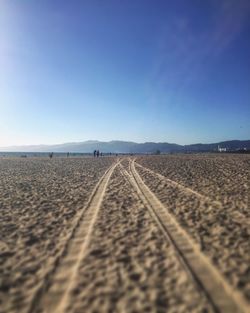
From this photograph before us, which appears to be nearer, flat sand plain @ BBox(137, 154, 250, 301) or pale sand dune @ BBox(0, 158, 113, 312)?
pale sand dune @ BBox(0, 158, 113, 312)

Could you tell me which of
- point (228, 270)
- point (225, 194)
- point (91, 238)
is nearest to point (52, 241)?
point (91, 238)

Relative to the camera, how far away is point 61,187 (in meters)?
17.4

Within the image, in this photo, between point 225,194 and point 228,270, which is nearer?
point 228,270

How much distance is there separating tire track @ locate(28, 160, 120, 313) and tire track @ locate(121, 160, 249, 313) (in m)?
2.44

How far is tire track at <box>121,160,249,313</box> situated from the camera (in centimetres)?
479

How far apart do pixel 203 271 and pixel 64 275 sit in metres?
2.98

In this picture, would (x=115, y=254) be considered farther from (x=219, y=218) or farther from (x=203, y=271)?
(x=219, y=218)

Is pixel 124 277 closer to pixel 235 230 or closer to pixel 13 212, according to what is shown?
pixel 235 230

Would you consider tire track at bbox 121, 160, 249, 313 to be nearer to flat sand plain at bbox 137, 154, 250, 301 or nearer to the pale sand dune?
flat sand plain at bbox 137, 154, 250, 301

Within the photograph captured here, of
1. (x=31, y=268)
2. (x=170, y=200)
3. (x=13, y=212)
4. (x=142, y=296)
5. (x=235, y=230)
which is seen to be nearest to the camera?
(x=142, y=296)

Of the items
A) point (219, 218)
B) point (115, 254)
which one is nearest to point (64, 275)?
point (115, 254)

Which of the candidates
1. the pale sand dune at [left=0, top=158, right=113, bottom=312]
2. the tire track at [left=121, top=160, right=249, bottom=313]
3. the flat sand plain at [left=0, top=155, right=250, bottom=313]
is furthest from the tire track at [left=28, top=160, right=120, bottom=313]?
the tire track at [left=121, top=160, right=249, bottom=313]

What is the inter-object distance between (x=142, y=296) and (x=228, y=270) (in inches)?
82.9

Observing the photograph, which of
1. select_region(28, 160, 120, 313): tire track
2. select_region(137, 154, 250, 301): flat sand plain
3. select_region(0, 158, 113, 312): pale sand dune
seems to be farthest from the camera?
select_region(137, 154, 250, 301): flat sand plain
